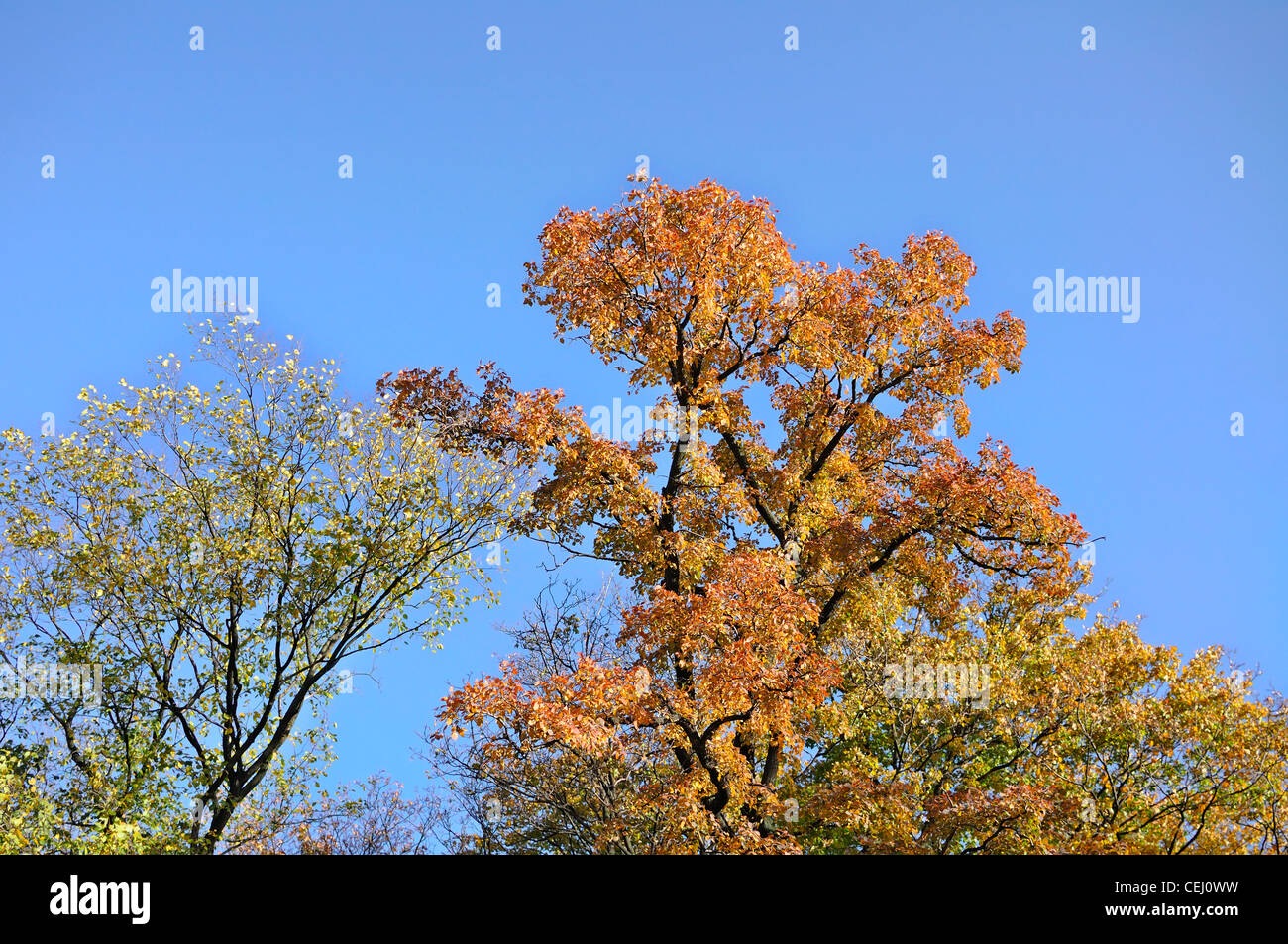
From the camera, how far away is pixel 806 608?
16.8 m

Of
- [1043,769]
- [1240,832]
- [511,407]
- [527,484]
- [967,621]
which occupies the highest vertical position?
[511,407]

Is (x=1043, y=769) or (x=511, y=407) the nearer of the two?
(x=511, y=407)

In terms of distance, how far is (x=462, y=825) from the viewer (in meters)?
24.2

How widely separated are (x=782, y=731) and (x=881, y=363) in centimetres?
793

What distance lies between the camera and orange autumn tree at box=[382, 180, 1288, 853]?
54.4ft

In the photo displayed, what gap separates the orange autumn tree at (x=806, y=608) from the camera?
16.6 meters
